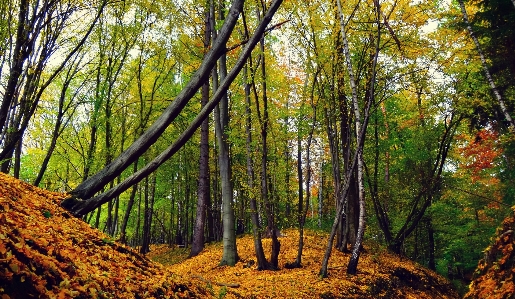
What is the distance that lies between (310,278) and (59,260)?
776 cm

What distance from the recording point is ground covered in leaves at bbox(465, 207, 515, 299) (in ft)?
15.6

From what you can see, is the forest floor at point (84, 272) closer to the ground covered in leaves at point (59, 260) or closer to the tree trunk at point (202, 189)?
the ground covered in leaves at point (59, 260)

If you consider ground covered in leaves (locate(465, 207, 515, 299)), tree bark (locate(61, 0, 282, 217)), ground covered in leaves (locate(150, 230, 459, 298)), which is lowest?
ground covered in leaves (locate(150, 230, 459, 298))

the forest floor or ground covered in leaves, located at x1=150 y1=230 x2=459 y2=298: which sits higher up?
the forest floor

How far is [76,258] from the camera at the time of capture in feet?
12.8

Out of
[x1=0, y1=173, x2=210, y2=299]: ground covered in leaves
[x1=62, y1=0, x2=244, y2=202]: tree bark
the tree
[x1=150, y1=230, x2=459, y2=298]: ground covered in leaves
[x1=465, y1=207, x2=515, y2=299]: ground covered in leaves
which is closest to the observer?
[x1=0, y1=173, x2=210, y2=299]: ground covered in leaves

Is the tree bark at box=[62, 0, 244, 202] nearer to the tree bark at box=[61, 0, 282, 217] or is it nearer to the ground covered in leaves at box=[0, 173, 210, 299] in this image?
the tree bark at box=[61, 0, 282, 217]

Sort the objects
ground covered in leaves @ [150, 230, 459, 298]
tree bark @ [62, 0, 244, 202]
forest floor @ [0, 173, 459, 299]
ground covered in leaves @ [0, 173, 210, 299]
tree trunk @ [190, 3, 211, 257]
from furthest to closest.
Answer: tree trunk @ [190, 3, 211, 257], ground covered in leaves @ [150, 230, 459, 298], tree bark @ [62, 0, 244, 202], forest floor @ [0, 173, 459, 299], ground covered in leaves @ [0, 173, 210, 299]

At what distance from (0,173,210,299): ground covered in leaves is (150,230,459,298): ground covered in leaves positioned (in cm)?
189

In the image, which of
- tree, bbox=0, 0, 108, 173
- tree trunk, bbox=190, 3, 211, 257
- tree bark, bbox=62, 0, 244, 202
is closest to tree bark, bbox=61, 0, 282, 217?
tree bark, bbox=62, 0, 244, 202

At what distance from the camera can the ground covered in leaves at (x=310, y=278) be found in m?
8.69

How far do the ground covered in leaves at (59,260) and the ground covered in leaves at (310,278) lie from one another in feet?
6.19

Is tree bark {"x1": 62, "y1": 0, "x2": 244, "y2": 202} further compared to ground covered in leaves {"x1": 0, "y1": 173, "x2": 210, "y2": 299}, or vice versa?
tree bark {"x1": 62, "y1": 0, "x2": 244, "y2": 202}

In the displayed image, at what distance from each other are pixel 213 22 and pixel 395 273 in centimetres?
1088
